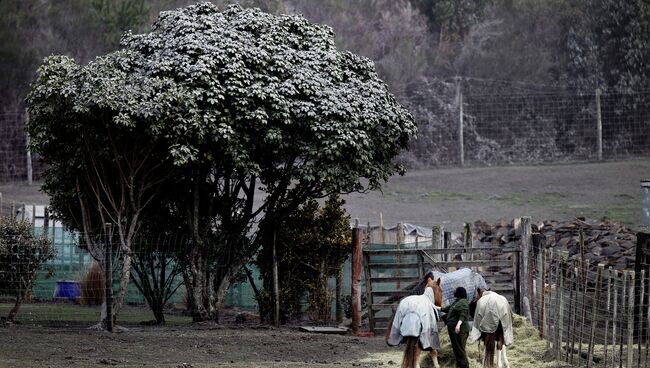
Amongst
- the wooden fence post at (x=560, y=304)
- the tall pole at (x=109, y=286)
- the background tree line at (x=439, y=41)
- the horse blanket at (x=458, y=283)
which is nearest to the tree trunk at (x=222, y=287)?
the tall pole at (x=109, y=286)

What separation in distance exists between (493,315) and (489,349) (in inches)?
26.7

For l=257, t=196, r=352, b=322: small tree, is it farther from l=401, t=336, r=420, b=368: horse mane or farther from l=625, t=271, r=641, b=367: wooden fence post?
l=625, t=271, r=641, b=367: wooden fence post

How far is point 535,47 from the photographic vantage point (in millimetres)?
63688

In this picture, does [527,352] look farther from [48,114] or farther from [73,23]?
[73,23]

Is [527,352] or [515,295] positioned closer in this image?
[527,352]

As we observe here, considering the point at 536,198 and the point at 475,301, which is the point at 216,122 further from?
the point at 536,198

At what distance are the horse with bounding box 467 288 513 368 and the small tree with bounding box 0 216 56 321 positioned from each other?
1015cm

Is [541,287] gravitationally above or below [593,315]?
above

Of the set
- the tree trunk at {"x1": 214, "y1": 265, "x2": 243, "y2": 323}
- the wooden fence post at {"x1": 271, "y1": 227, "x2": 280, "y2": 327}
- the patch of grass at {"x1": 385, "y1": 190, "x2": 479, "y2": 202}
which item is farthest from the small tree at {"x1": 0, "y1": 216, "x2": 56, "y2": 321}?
the patch of grass at {"x1": 385, "y1": 190, "x2": 479, "y2": 202}

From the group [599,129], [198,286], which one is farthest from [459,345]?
[599,129]

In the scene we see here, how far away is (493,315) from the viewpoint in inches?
727

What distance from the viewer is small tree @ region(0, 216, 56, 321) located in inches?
950

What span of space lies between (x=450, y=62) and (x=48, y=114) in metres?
43.2

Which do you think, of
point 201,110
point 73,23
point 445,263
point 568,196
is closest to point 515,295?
point 445,263
